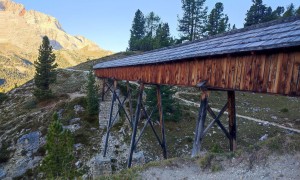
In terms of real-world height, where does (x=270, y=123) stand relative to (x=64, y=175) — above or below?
above

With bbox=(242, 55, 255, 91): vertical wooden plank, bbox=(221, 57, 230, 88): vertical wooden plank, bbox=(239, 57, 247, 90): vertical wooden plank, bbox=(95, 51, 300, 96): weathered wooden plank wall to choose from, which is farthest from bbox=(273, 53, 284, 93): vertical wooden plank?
bbox=(221, 57, 230, 88): vertical wooden plank

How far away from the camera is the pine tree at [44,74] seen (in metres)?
36.8

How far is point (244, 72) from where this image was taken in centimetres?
893

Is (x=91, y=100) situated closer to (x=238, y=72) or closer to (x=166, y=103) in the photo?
(x=166, y=103)

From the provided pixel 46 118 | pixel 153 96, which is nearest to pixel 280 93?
pixel 153 96

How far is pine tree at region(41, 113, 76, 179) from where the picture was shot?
1809 centimetres

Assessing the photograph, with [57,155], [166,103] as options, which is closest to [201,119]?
[57,155]

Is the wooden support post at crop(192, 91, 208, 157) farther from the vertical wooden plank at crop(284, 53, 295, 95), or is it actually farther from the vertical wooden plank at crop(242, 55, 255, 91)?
the vertical wooden plank at crop(284, 53, 295, 95)

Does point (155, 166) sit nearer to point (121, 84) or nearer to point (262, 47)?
point (262, 47)

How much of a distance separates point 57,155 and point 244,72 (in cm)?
1547

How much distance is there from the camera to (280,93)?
25.3ft

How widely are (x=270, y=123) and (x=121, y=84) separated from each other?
22.0 m

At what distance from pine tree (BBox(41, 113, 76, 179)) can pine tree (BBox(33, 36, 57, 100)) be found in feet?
65.8

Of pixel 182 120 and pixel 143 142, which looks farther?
pixel 182 120
